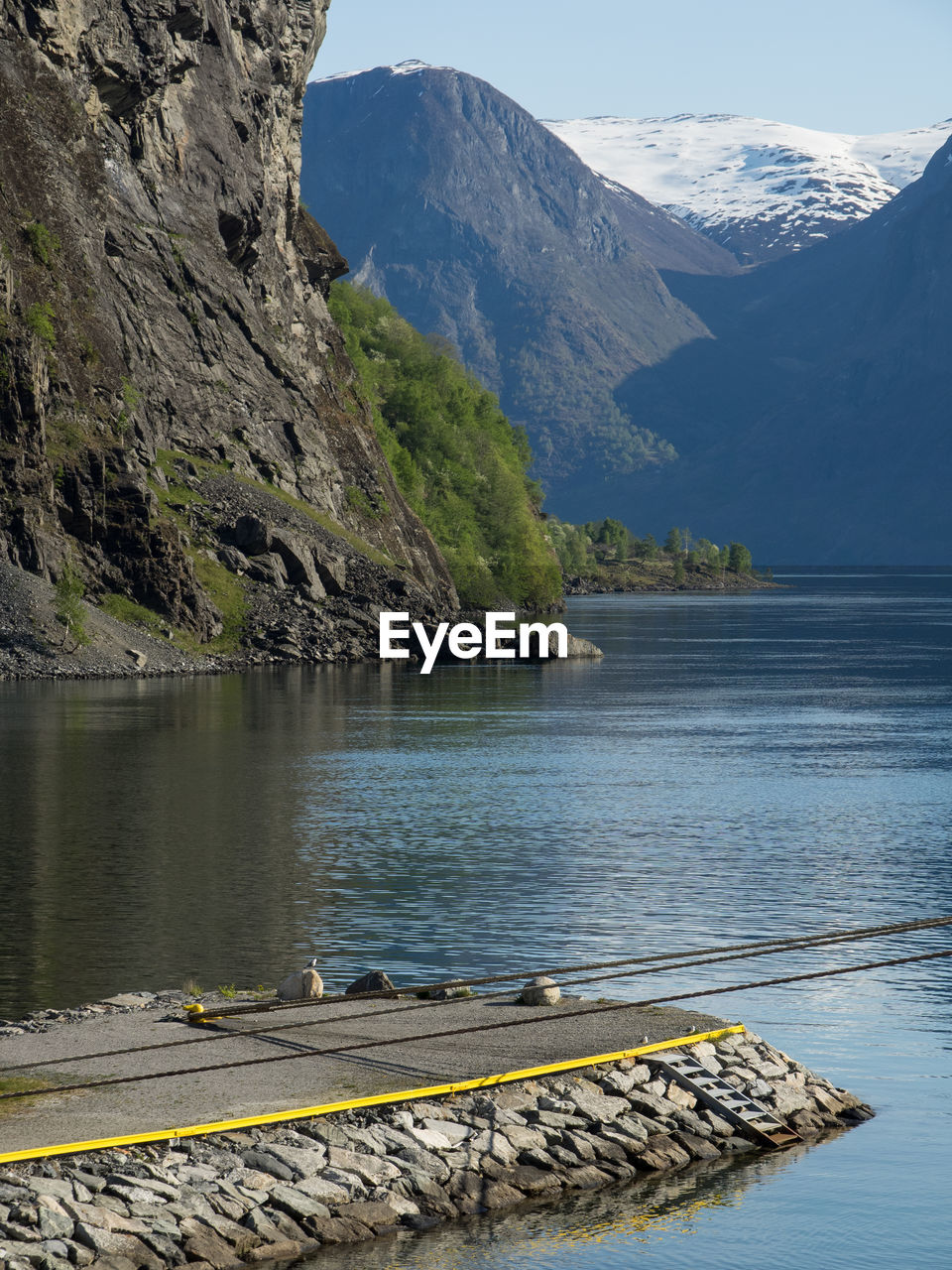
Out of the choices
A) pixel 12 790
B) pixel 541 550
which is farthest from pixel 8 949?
pixel 541 550

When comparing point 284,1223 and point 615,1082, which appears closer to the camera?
point 284,1223

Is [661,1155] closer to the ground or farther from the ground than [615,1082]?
closer to the ground

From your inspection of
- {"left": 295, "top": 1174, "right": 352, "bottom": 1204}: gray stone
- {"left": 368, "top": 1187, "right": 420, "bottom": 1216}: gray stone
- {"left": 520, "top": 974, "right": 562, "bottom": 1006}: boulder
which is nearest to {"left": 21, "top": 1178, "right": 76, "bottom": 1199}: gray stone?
{"left": 295, "top": 1174, "right": 352, "bottom": 1204}: gray stone

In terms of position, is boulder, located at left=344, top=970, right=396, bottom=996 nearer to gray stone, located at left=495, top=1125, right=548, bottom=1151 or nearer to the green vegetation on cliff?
gray stone, located at left=495, top=1125, right=548, bottom=1151

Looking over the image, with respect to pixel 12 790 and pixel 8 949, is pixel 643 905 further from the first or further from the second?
pixel 12 790

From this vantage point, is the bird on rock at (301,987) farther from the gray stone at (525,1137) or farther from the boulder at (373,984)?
the gray stone at (525,1137)

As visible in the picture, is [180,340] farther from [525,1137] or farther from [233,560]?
[525,1137]

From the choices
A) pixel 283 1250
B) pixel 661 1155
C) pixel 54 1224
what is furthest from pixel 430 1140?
pixel 54 1224
